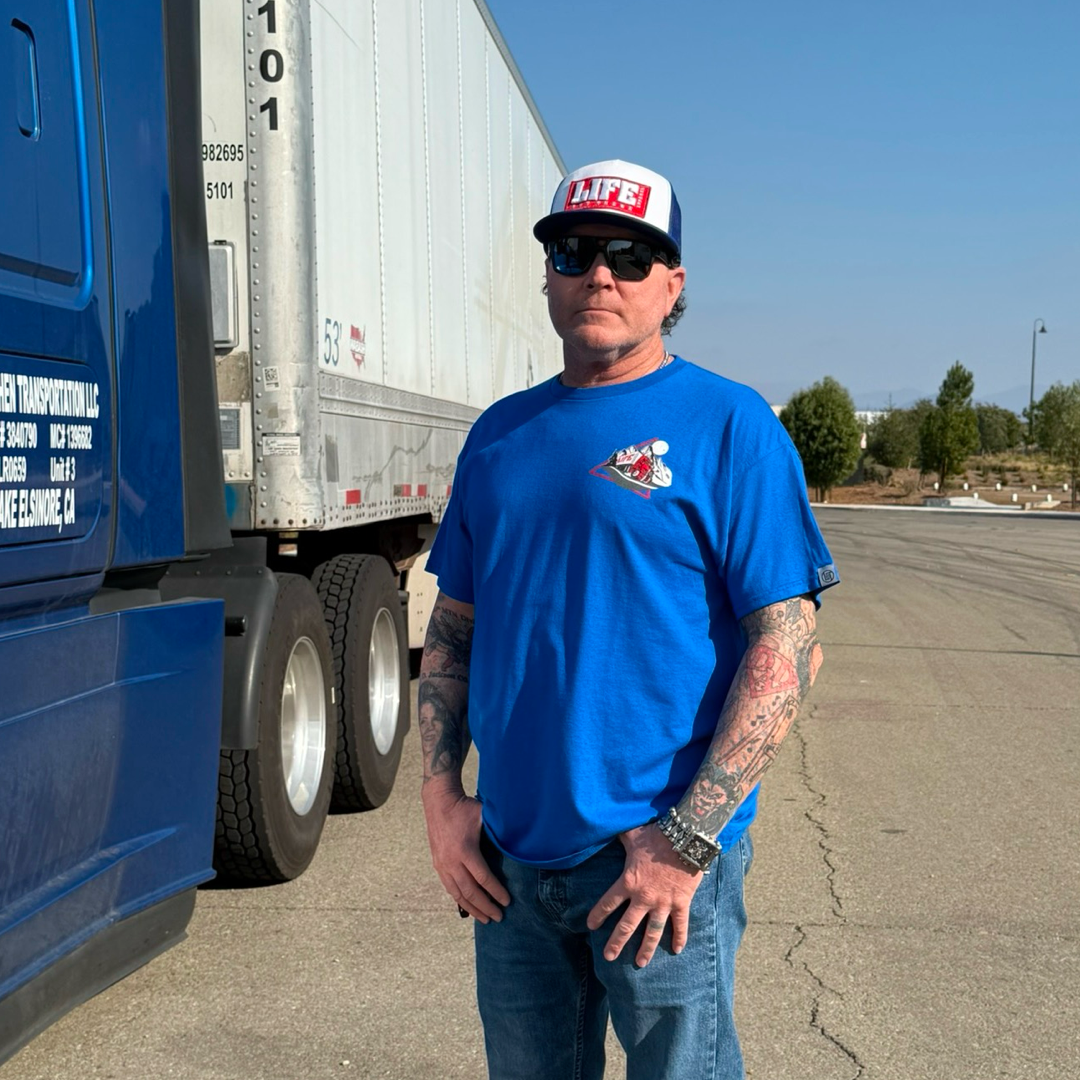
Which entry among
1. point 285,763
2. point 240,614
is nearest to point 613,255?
point 240,614

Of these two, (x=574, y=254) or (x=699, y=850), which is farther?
(x=574, y=254)

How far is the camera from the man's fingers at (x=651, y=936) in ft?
6.75

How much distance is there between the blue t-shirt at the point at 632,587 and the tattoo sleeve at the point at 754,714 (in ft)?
0.15

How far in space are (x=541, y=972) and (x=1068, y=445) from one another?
192ft

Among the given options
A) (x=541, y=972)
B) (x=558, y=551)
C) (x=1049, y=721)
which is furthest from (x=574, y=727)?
(x=1049, y=721)

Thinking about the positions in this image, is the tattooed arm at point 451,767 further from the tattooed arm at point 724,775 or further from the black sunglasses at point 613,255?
the black sunglasses at point 613,255

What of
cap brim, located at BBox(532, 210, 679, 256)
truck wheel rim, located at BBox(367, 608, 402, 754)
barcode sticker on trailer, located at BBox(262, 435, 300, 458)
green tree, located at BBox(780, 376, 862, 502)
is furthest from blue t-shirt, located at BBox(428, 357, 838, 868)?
green tree, located at BBox(780, 376, 862, 502)

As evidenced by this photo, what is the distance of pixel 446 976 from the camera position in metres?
4.35

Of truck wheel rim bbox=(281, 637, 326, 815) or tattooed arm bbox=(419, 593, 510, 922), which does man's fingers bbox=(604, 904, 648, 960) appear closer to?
tattooed arm bbox=(419, 593, 510, 922)

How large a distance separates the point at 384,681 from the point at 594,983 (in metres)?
4.55

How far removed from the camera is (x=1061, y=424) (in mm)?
60688

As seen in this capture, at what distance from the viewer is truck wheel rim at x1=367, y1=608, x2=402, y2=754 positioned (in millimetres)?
6562

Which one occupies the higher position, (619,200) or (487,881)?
(619,200)

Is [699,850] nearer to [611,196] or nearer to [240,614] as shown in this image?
[611,196]
